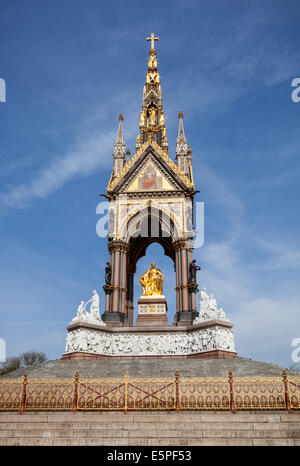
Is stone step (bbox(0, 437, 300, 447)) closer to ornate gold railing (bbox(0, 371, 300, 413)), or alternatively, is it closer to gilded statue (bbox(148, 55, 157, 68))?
ornate gold railing (bbox(0, 371, 300, 413))

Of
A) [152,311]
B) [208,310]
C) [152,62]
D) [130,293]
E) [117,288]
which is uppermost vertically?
[152,62]

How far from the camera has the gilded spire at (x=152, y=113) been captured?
31547 millimetres

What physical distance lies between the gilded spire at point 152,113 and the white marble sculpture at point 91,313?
12.9 meters

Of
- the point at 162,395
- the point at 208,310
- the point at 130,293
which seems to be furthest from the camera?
the point at 130,293

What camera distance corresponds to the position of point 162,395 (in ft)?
38.5

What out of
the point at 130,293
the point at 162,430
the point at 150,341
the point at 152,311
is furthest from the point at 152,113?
the point at 162,430

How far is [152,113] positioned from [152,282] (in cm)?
1442

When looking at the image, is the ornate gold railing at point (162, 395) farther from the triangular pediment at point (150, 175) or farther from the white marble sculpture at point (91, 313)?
the triangular pediment at point (150, 175)

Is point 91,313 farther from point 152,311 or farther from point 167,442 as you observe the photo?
point 167,442

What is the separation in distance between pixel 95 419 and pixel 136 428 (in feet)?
4.32

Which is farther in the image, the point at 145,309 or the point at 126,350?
the point at 145,309
